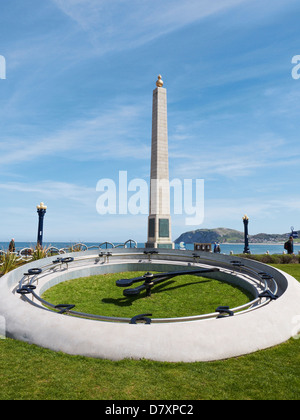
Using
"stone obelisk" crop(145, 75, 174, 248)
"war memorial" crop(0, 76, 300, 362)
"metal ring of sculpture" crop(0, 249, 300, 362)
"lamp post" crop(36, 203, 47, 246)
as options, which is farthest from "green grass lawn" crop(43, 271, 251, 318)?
"lamp post" crop(36, 203, 47, 246)

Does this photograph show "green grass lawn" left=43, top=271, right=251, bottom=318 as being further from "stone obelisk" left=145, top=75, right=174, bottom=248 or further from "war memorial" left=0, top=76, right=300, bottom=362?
"stone obelisk" left=145, top=75, right=174, bottom=248

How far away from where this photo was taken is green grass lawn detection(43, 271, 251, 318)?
10359mm

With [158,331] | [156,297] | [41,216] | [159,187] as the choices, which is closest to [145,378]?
[158,331]

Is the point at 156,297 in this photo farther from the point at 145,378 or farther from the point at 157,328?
the point at 145,378

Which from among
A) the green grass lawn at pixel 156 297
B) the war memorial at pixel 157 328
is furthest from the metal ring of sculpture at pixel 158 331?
the green grass lawn at pixel 156 297

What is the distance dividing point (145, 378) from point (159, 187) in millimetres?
20914

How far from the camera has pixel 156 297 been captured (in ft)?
39.8

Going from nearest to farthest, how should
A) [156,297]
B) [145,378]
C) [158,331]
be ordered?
[145,378]
[158,331]
[156,297]

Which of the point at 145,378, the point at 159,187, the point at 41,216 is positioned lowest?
the point at 145,378

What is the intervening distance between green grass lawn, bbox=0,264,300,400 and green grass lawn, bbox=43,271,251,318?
3.94 meters

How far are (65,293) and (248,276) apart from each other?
8.18 m

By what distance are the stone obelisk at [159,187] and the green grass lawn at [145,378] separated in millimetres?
19014
